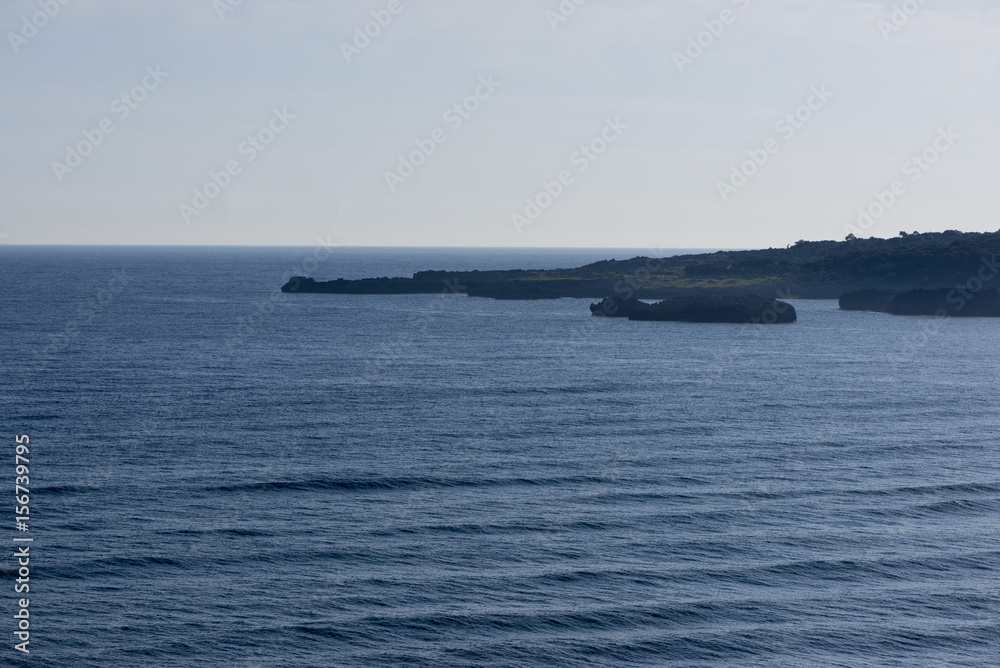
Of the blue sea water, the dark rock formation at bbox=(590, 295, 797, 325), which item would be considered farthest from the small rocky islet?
the blue sea water

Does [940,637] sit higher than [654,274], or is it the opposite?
[654,274]

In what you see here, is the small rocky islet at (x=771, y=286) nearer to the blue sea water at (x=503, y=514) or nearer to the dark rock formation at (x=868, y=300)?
the dark rock formation at (x=868, y=300)

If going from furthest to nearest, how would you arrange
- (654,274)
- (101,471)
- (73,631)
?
(654,274)
(101,471)
(73,631)

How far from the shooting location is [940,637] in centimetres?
3142

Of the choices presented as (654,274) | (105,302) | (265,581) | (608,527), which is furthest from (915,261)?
(265,581)

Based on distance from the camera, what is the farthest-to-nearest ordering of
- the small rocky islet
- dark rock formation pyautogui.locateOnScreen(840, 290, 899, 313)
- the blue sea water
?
dark rock formation pyautogui.locateOnScreen(840, 290, 899, 313) < the small rocky islet < the blue sea water

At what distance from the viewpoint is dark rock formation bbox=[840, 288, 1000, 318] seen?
14200 centimetres

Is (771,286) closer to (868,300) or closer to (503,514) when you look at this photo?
(868,300)

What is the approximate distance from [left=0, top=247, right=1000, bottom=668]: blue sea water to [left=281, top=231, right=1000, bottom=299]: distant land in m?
88.5

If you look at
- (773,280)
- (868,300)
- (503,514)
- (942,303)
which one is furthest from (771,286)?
(503,514)

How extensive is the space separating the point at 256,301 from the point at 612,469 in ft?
413

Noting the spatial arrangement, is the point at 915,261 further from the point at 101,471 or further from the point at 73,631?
the point at 73,631

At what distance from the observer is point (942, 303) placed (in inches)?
5669

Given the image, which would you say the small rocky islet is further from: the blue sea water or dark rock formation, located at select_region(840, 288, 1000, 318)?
the blue sea water
